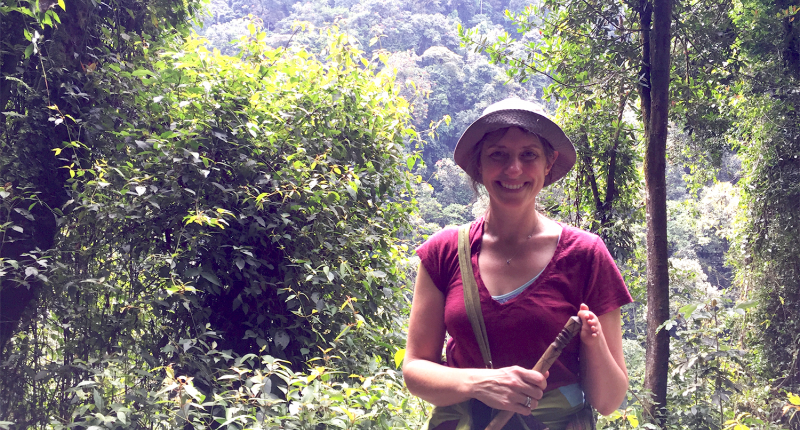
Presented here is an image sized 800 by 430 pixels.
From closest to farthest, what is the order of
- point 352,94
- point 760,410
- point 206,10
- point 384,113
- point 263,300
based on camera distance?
point 263,300 → point 352,94 → point 384,113 → point 206,10 → point 760,410

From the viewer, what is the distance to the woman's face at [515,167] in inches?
40.3

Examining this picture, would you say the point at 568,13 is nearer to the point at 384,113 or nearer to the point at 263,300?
the point at 384,113

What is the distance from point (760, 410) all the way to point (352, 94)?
13.2 ft

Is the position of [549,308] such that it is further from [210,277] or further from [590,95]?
[590,95]

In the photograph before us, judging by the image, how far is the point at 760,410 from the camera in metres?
4.23

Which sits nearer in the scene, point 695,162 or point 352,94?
point 352,94

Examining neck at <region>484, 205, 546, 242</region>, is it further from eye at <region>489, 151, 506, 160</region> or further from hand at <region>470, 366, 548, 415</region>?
hand at <region>470, 366, 548, 415</region>

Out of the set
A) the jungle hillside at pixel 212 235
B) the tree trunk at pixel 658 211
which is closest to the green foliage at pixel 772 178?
the tree trunk at pixel 658 211

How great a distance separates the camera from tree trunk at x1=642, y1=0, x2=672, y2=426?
334 centimetres

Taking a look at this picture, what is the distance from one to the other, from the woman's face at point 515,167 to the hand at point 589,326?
0.24 meters

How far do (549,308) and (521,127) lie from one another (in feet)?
1.12

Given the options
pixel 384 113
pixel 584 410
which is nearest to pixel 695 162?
pixel 384 113

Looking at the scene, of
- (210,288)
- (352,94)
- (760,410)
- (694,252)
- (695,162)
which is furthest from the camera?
(694,252)

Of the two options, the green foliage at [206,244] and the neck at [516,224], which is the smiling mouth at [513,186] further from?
the green foliage at [206,244]
